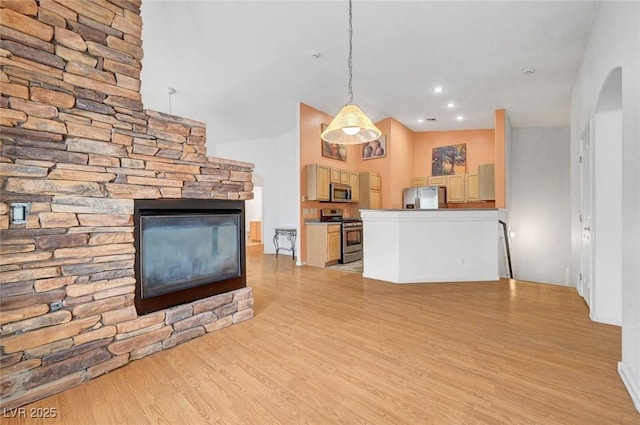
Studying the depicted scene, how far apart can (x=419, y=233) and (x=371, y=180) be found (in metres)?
2.96

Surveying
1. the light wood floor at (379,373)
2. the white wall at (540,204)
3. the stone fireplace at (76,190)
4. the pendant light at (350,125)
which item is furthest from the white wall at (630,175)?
the white wall at (540,204)

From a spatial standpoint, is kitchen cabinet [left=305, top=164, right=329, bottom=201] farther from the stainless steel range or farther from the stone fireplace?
the stone fireplace

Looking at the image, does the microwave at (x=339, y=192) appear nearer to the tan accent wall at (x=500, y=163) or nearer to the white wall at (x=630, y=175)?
the tan accent wall at (x=500, y=163)

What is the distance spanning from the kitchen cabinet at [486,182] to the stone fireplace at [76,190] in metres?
6.80

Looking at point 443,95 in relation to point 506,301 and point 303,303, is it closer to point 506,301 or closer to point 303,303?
point 506,301

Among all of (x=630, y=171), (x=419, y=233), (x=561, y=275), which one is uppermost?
(x=630, y=171)

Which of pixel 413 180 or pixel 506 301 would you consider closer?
pixel 506 301

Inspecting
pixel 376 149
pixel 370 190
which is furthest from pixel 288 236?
pixel 376 149

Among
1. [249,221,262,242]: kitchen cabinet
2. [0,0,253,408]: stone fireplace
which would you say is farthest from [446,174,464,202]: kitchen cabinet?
[0,0,253,408]: stone fireplace

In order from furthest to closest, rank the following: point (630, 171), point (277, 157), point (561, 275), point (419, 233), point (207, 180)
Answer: point (277, 157), point (561, 275), point (419, 233), point (207, 180), point (630, 171)

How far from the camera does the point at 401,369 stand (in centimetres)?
206

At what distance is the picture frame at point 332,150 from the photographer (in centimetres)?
675

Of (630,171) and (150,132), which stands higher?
(150,132)

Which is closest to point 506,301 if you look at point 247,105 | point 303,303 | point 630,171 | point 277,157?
point 630,171
